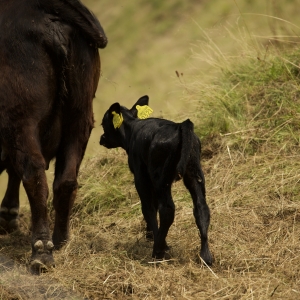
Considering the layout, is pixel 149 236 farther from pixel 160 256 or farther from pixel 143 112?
pixel 143 112

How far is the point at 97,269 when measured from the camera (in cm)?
462

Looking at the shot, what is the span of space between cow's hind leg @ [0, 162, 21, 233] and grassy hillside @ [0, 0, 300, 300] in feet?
0.47

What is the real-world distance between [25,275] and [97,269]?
1.48 ft

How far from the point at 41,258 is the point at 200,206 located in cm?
107

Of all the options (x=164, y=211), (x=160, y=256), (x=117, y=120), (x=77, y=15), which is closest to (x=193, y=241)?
(x=160, y=256)

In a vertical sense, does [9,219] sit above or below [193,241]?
below

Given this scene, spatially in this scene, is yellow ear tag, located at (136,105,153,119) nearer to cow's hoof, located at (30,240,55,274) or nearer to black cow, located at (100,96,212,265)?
black cow, located at (100,96,212,265)

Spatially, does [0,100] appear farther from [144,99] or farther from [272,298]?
[272,298]

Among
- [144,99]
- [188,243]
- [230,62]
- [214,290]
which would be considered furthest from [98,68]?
[230,62]

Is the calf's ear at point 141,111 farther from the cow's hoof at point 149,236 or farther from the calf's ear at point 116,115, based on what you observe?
the cow's hoof at point 149,236

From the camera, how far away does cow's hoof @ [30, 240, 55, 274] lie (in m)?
4.61

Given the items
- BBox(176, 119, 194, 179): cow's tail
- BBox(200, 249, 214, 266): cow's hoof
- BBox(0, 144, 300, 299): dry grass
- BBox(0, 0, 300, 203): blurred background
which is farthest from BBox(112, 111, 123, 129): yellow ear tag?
BBox(0, 0, 300, 203): blurred background

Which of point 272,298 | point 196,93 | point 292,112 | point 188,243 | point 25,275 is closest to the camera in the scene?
point 272,298

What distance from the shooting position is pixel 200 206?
4.72 meters
